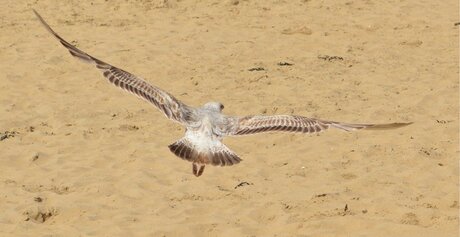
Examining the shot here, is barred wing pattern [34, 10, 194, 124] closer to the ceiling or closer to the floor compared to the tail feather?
closer to the ceiling

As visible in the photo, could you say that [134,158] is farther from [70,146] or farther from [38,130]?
[38,130]

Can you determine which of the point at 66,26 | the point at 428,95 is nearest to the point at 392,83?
the point at 428,95

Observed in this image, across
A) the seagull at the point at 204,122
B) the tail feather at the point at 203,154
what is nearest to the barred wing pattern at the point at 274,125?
the seagull at the point at 204,122

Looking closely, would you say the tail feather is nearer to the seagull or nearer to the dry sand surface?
the seagull

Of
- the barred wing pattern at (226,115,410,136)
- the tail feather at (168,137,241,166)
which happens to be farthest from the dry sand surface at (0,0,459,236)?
the tail feather at (168,137,241,166)

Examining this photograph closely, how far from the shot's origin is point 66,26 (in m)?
15.4

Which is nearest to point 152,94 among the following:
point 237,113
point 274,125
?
point 274,125

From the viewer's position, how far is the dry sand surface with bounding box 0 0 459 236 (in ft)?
26.2

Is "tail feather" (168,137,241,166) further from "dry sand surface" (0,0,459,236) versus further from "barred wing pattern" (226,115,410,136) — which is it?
"dry sand surface" (0,0,459,236)

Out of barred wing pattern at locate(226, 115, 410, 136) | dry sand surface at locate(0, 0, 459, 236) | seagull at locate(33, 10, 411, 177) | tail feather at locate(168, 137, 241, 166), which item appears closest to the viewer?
tail feather at locate(168, 137, 241, 166)

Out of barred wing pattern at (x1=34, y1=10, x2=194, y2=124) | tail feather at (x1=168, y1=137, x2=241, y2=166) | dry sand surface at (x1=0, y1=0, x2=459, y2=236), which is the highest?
barred wing pattern at (x1=34, y1=10, x2=194, y2=124)

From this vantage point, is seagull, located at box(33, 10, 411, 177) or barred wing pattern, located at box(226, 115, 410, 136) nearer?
seagull, located at box(33, 10, 411, 177)

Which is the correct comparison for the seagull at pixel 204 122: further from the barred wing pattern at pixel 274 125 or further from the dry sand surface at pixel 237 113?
the dry sand surface at pixel 237 113

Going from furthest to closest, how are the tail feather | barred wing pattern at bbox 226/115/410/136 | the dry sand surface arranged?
the dry sand surface → barred wing pattern at bbox 226/115/410/136 → the tail feather
